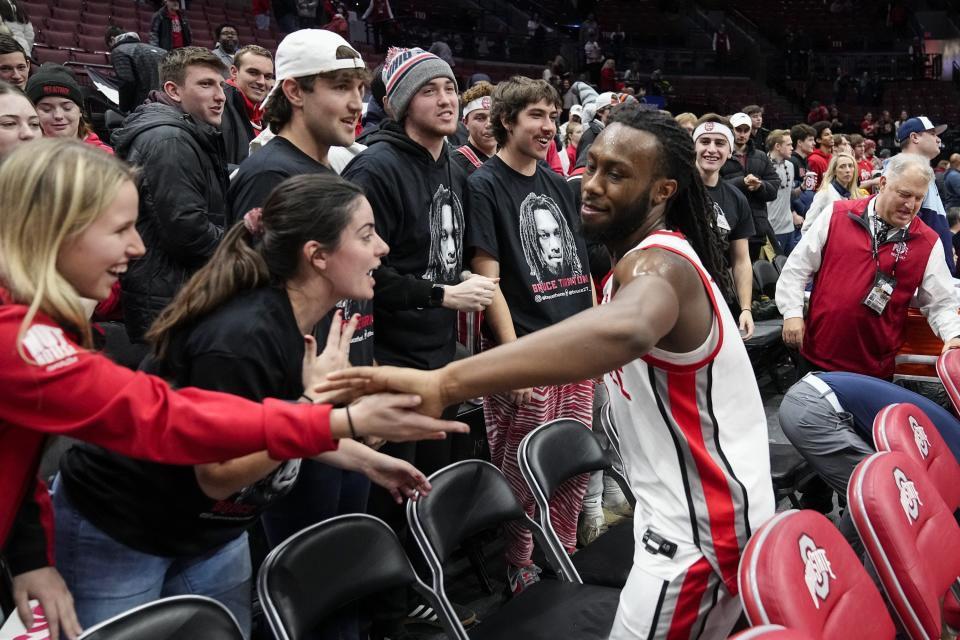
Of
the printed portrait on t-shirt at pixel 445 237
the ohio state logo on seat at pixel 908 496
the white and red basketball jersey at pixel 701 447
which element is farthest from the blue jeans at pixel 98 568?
the ohio state logo on seat at pixel 908 496

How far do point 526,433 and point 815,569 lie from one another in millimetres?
1738

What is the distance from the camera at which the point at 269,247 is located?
1958mm

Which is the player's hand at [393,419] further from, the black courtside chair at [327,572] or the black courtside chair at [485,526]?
the black courtside chair at [485,526]

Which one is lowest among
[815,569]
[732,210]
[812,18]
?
[815,569]

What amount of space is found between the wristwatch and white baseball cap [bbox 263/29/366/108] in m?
0.77

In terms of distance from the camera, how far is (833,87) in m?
21.6

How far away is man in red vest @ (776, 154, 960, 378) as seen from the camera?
12.4ft

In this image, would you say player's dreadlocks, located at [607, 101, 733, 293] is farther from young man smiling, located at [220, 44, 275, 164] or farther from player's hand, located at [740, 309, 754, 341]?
young man smiling, located at [220, 44, 275, 164]

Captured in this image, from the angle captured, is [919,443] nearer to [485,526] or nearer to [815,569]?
[815,569]

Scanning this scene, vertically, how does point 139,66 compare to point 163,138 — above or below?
above

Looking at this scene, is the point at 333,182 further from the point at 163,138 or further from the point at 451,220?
the point at 163,138

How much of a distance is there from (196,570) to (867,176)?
410 inches

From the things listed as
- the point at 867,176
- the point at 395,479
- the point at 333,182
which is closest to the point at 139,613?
the point at 395,479

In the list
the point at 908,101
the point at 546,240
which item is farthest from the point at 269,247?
the point at 908,101
